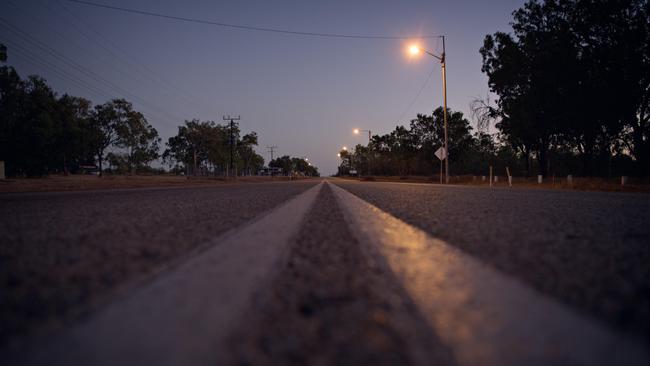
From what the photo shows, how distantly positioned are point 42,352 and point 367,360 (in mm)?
659

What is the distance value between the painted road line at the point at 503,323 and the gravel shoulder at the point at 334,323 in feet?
0.20

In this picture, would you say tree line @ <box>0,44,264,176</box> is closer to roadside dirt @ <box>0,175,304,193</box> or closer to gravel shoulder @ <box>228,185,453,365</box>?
roadside dirt @ <box>0,175,304,193</box>

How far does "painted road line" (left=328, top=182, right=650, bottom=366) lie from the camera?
2.02 ft

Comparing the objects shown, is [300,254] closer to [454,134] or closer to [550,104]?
[550,104]

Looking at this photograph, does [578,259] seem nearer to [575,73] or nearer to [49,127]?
[575,73]

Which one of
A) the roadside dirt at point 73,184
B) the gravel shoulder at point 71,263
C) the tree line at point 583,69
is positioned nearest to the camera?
the gravel shoulder at point 71,263

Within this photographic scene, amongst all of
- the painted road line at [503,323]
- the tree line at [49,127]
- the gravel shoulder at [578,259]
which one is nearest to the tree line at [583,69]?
the gravel shoulder at [578,259]

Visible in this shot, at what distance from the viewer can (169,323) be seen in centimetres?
73

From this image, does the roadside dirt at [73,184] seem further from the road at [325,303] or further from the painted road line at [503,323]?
the painted road line at [503,323]

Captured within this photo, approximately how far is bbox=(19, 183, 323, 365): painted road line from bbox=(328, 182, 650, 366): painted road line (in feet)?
1.70

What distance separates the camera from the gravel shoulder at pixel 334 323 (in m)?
0.63

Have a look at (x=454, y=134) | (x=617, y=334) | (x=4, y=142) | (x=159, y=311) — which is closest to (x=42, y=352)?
(x=159, y=311)

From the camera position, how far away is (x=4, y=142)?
1416 inches

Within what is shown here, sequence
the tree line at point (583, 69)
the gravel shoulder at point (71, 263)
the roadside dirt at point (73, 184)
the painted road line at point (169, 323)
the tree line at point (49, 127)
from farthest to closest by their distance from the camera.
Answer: the tree line at point (49, 127) < the tree line at point (583, 69) < the roadside dirt at point (73, 184) < the gravel shoulder at point (71, 263) < the painted road line at point (169, 323)
